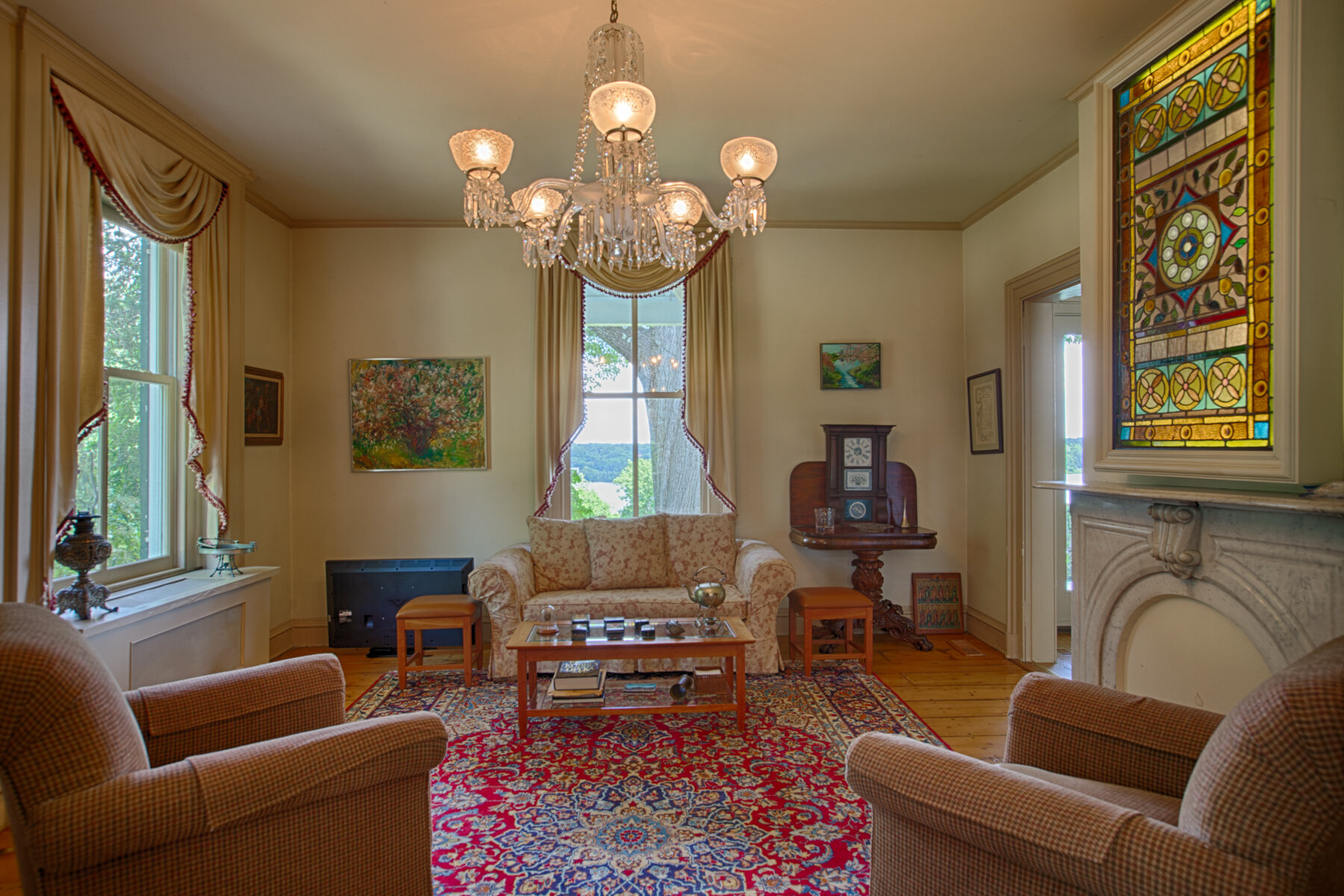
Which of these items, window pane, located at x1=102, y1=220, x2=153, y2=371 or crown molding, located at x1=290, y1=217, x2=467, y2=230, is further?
crown molding, located at x1=290, y1=217, x2=467, y2=230

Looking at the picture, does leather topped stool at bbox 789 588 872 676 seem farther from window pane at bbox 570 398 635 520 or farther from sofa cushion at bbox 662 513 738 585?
window pane at bbox 570 398 635 520

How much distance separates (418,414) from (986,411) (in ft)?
13.0

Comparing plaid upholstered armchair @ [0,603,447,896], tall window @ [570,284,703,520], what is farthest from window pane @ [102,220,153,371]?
tall window @ [570,284,703,520]

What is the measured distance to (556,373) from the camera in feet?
15.4

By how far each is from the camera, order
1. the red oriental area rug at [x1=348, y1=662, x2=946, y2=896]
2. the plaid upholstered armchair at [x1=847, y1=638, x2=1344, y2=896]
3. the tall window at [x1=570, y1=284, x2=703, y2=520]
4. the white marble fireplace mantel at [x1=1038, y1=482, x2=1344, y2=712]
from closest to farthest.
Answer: the plaid upholstered armchair at [x1=847, y1=638, x2=1344, y2=896]
the white marble fireplace mantel at [x1=1038, y1=482, x2=1344, y2=712]
the red oriental area rug at [x1=348, y1=662, x2=946, y2=896]
the tall window at [x1=570, y1=284, x2=703, y2=520]

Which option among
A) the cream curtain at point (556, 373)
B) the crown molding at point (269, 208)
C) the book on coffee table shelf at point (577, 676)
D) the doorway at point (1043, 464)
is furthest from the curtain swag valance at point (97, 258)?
the doorway at point (1043, 464)

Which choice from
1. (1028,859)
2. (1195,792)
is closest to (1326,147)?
(1195,792)

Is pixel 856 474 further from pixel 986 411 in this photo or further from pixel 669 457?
pixel 669 457

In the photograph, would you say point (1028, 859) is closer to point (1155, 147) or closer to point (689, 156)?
point (1155, 147)

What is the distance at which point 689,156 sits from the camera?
3844mm

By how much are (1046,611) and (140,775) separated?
4486 millimetres

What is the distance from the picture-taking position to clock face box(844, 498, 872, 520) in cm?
477

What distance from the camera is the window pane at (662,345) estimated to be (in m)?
4.87

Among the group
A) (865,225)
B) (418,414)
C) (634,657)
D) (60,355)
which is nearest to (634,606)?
(634,657)
